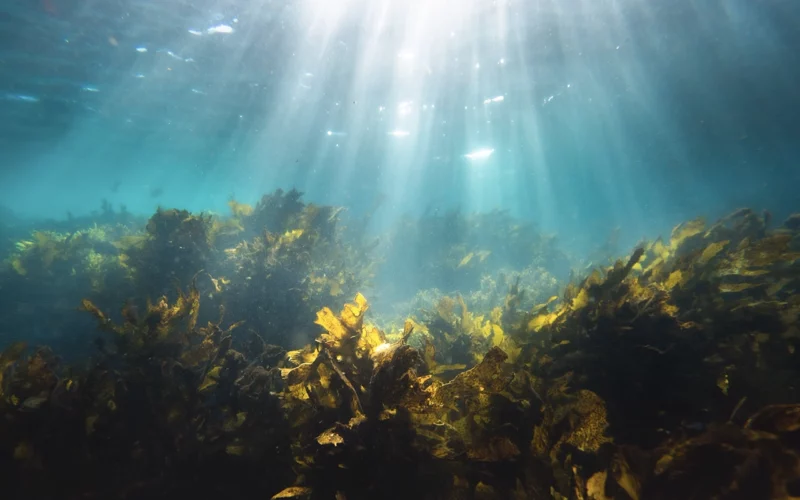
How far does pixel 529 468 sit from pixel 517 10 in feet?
41.2

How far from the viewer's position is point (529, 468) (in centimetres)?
196

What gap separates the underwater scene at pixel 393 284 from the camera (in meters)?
1.96

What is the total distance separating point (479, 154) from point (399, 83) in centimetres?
1665

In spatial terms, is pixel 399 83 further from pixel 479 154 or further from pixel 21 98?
pixel 21 98

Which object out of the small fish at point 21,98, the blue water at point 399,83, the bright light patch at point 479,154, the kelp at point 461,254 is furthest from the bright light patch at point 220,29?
the bright light patch at point 479,154

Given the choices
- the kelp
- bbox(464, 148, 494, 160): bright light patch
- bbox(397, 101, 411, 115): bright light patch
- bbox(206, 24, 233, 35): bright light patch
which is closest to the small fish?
bbox(206, 24, 233, 35): bright light patch

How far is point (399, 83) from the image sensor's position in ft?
48.1

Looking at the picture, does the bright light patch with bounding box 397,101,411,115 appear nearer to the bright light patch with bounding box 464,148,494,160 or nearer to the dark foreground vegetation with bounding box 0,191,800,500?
the bright light patch with bounding box 464,148,494,160

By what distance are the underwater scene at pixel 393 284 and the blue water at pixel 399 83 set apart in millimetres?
145

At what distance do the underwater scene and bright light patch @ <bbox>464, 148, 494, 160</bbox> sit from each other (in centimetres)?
167

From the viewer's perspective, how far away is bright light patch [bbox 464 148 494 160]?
28.4m

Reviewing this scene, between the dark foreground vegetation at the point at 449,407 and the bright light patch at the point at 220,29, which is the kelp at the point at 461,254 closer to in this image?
the dark foreground vegetation at the point at 449,407

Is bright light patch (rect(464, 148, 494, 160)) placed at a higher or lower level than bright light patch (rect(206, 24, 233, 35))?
higher

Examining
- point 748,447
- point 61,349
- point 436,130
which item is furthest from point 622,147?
point 61,349
